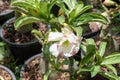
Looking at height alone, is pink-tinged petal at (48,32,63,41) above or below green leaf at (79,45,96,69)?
above

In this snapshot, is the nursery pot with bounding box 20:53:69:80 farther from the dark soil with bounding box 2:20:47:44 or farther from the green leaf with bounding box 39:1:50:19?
the green leaf with bounding box 39:1:50:19

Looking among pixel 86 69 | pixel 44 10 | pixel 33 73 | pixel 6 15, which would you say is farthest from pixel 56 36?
pixel 6 15

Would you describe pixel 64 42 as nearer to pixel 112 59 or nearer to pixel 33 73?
pixel 112 59

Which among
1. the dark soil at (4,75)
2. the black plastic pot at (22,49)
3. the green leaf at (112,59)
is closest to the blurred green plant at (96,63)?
the green leaf at (112,59)

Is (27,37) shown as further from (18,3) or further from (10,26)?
(18,3)

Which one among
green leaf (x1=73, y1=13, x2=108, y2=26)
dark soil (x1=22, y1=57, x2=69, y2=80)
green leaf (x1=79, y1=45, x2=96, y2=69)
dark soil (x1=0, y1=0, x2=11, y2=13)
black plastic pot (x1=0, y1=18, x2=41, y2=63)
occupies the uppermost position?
dark soil (x1=0, y1=0, x2=11, y2=13)

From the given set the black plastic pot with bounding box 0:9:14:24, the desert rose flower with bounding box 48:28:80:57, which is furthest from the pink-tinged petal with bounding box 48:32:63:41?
the black plastic pot with bounding box 0:9:14:24

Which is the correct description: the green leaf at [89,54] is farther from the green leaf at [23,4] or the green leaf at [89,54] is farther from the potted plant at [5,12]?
the potted plant at [5,12]

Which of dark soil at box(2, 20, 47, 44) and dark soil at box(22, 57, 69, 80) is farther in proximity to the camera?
Answer: dark soil at box(2, 20, 47, 44)
